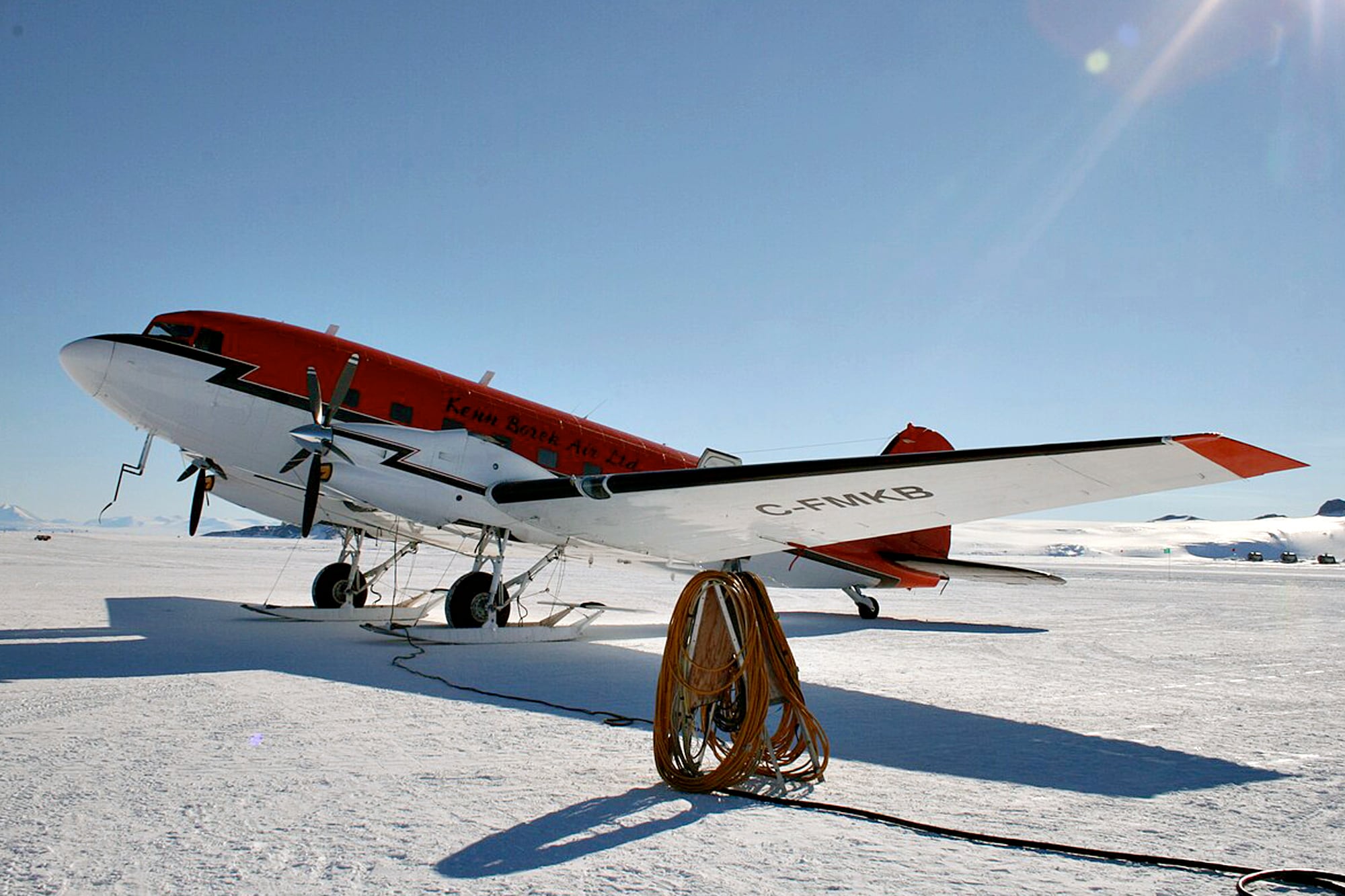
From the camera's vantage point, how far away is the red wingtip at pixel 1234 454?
262 inches

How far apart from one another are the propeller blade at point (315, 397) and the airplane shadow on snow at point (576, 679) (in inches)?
131

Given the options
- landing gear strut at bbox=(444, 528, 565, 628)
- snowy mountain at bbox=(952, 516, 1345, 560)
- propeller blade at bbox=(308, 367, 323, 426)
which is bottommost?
landing gear strut at bbox=(444, 528, 565, 628)

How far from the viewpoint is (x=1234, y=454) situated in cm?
680

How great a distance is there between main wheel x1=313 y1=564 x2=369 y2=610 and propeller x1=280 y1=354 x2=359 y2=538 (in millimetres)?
5836

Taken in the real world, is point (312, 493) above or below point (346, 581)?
above

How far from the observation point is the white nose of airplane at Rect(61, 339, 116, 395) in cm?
1230

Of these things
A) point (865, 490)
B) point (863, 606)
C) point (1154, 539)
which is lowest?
point (863, 606)

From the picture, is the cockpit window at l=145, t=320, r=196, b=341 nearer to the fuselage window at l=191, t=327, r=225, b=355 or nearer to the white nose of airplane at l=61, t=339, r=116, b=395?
the fuselage window at l=191, t=327, r=225, b=355

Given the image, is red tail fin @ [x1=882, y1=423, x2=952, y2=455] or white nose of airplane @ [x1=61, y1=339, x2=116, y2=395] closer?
white nose of airplane @ [x1=61, y1=339, x2=116, y2=395]

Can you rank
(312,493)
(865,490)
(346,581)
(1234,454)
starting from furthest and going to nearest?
(346,581), (312,493), (865,490), (1234,454)

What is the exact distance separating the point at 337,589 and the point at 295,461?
5.83 m

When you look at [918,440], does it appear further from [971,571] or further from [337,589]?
[337,589]

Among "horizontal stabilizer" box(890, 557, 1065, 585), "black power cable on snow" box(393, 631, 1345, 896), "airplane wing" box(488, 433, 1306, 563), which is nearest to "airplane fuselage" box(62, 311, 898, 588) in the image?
"airplane wing" box(488, 433, 1306, 563)

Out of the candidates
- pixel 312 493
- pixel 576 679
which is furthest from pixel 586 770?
pixel 312 493
